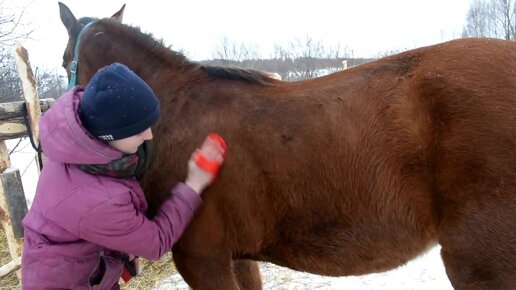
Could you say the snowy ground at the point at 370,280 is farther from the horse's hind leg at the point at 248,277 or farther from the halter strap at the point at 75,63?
the halter strap at the point at 75,63

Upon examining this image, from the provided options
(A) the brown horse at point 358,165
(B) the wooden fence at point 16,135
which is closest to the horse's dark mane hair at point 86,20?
(A) the brown horse at point 358,165

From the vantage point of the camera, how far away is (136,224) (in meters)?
1.59

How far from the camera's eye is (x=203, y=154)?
1867 mm

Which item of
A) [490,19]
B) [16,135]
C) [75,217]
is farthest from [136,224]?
[490,19]

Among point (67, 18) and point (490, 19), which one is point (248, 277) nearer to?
point (67, 18)

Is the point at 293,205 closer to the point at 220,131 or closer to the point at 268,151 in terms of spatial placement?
the point at 268,151

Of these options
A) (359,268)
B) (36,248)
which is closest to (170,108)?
A: (36,248)

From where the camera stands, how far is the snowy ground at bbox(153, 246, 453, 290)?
349cm

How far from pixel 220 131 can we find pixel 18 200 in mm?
2610

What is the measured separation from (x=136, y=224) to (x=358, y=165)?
986 millimetres

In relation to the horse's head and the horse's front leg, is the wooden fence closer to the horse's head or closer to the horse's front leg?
the horse's head

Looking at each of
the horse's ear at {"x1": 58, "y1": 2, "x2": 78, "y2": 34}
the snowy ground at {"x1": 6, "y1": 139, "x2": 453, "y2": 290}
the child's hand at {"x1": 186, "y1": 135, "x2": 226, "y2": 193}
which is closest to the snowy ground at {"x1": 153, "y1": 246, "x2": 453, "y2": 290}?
the snowy ground at {"x1": 6, "y1": 139, "x2": 453, "y2": 290}

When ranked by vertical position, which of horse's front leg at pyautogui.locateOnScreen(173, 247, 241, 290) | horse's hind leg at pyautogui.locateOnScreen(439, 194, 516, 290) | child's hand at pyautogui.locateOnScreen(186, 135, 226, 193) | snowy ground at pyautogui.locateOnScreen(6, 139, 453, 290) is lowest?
snowy ground at pyautogui.locateOnScreen(6, 139, 453, 290)

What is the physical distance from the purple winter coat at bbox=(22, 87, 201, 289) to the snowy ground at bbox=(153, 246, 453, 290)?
227 cm
